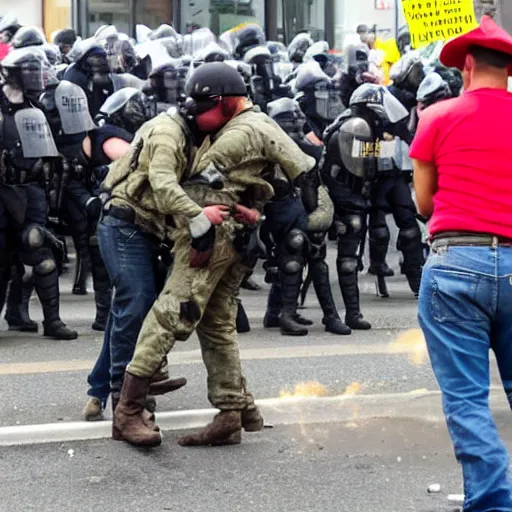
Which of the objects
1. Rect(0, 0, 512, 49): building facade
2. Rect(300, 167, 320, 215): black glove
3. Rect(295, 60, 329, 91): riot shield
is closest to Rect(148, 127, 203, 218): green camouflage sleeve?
Rect(300, 167, 320, 215): black glove

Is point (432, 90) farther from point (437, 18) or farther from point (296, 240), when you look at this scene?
point (296, 240)

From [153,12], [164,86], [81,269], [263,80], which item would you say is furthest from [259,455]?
[153,12]

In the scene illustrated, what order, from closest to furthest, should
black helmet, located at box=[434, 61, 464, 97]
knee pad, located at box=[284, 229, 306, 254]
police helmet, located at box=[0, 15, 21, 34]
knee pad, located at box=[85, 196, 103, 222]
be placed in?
knee pad, located at box=[85, 196, 103, 222], knee pad, located at box=[284, 229, 306, 254], black helmet, located at box=[434, 61, 464, 97], police helmet, located at box=[0, 15, 21, 34]

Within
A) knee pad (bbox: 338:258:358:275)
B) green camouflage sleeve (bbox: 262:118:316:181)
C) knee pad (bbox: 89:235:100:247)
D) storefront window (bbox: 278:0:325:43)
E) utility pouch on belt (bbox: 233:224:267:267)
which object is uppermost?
storefront window (bbox: 278:0:325:43)

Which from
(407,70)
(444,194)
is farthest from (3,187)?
(444,194)

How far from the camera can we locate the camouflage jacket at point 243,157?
19.5ft

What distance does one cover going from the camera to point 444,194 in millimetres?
4668

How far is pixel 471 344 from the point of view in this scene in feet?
15.1

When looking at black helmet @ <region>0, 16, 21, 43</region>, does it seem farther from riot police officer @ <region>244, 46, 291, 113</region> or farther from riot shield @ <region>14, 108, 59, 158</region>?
riot shield @ <region>14, 108, 59, 158</region>

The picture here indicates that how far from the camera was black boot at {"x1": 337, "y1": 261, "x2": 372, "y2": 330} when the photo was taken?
32.4 feet

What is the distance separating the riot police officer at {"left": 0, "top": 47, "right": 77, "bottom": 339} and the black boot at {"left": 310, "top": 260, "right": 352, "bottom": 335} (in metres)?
1.78

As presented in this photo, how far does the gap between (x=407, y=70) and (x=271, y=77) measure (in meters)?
2.01

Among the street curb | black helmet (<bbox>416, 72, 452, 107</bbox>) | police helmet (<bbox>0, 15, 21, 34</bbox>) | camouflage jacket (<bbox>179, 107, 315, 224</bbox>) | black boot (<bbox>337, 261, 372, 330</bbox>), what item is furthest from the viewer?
police helmet (<bbox>0, 15, 21, 34</bbox>)

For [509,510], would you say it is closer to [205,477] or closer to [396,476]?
[396,476]
